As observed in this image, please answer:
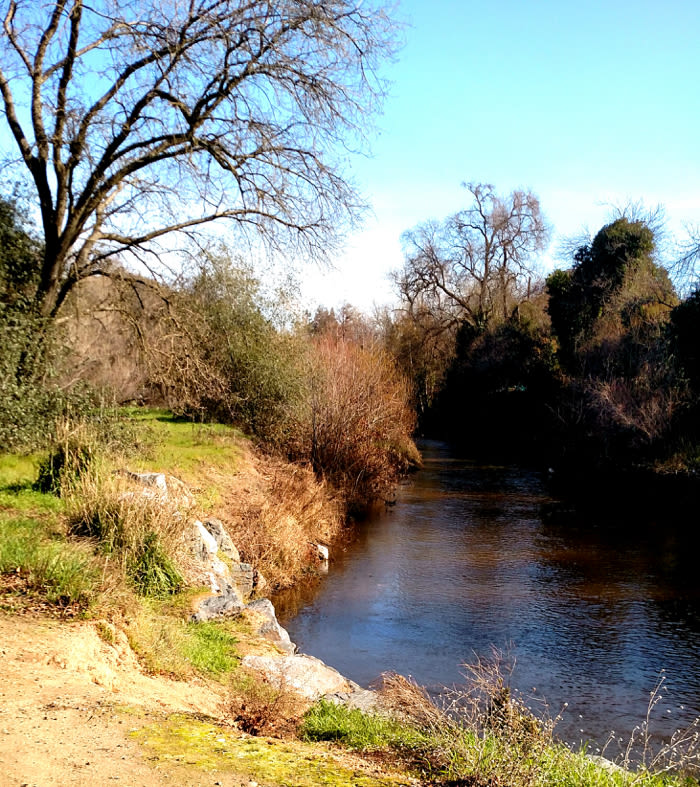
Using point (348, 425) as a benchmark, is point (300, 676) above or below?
below

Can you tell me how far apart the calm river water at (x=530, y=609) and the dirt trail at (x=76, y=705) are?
4.51m

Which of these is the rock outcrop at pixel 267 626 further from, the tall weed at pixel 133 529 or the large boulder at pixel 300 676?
the tall weed at pixel 133 529

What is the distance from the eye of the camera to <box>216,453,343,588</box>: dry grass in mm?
14250

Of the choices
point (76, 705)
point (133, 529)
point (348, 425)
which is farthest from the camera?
point (348, 425)

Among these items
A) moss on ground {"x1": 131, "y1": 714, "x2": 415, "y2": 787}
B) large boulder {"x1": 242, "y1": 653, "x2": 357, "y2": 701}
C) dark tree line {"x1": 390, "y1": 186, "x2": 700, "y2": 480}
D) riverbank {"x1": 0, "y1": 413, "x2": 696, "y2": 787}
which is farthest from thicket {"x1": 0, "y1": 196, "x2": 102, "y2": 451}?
dark tree line {"x1": 390, "y1": 186, "x2": 700, "y2": 480}

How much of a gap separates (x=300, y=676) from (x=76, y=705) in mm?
3927

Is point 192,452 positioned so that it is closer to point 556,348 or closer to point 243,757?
point 243,757

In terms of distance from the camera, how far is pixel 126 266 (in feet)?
51.1

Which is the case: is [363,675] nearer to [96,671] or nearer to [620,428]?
[96,671]

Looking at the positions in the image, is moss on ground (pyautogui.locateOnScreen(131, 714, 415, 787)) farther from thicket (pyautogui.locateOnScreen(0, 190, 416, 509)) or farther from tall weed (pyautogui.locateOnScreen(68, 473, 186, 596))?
thicket (pyautogui.locateOnScreen(0, 190, 416, 509))

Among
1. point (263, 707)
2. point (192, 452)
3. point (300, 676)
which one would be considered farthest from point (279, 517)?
point (263, 707)

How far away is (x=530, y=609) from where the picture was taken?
Result: 1295 centimetres

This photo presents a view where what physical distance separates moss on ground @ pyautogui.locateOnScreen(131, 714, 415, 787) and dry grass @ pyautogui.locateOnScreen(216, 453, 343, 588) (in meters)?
9.26

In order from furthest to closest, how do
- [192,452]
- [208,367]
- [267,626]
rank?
[192,452] → [208,367] → [267,626]
